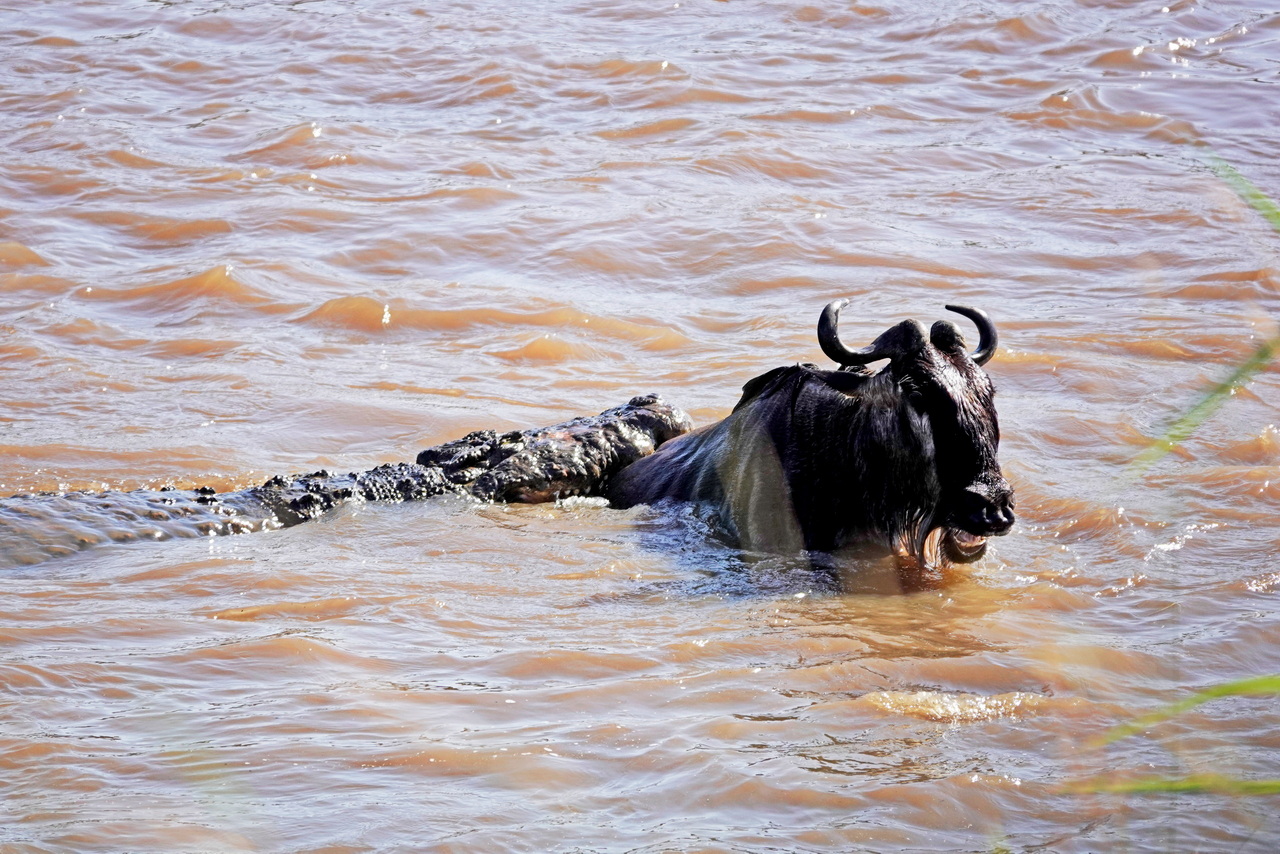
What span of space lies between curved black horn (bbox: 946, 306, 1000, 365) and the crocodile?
182cm

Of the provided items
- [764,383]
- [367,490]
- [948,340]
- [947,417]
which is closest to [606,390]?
[367,490]

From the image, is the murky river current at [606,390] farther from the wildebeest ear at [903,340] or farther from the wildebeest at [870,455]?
the wildebeest ear at [903,340]

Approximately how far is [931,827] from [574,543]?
2805 mm

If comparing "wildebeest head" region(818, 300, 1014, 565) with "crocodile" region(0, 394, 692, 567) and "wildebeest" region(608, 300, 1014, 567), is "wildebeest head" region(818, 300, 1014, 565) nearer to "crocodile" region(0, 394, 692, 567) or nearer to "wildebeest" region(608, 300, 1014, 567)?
"wildebeest" region(608, 300, 1014, 567)

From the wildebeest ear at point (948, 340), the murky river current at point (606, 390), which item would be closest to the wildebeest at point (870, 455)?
the wildebeest ear at point (948, 340)

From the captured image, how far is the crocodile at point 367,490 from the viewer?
20.3 ft

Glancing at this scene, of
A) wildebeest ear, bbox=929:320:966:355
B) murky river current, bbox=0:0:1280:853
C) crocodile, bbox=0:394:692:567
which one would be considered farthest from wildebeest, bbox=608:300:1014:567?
crocodile, bbox=0:394:692:567

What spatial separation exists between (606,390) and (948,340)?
11.9 ft

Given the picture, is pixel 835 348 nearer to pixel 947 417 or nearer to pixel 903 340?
pixel 903 340

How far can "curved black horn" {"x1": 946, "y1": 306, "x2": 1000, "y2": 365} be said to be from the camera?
607cm

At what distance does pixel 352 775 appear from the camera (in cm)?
419

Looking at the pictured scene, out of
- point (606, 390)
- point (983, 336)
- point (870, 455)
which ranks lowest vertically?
point (606, 390)

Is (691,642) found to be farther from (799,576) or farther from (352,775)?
(352,775)

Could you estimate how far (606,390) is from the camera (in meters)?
9.21
